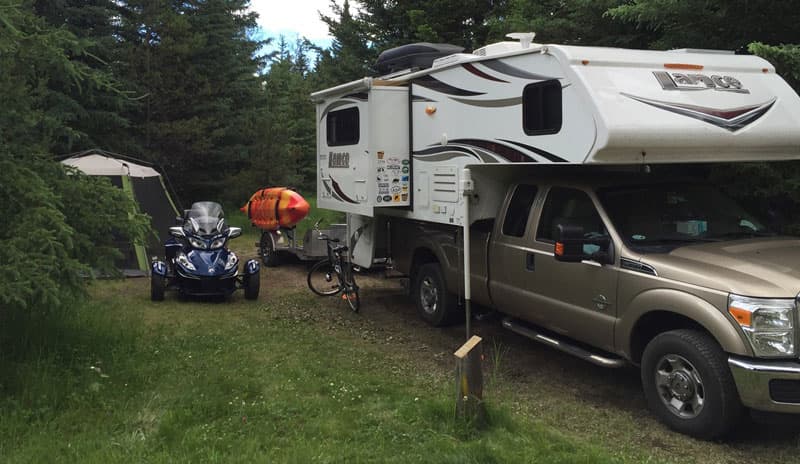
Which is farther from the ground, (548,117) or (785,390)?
(548,117)

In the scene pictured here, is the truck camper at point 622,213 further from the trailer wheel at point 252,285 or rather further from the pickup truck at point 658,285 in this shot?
the trailer wheel at point 252,285

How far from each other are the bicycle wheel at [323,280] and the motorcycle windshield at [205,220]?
1.42 m

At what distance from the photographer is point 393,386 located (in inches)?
225

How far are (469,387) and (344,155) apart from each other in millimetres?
4795

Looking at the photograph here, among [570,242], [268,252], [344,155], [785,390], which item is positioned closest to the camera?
[785,390]

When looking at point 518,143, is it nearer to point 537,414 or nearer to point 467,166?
point 467,166

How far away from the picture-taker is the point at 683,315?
15.8 feet

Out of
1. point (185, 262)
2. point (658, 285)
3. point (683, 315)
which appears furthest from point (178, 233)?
point (683, 315)

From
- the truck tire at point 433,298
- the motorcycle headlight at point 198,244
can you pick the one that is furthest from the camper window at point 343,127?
the motorcycle headlight at point 198,244

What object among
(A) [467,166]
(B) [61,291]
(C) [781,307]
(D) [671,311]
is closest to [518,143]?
(A) [467,166]

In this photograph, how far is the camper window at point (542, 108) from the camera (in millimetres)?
5656

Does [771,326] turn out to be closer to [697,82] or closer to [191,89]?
[697,82]

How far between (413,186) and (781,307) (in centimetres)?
441

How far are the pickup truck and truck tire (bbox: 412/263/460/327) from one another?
0.50 m
